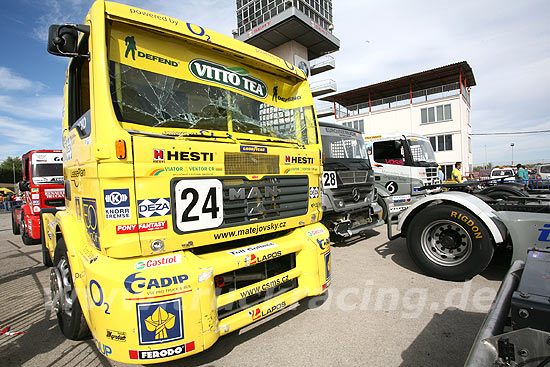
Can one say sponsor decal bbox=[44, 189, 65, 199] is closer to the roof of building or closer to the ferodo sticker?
the ferodo sticker

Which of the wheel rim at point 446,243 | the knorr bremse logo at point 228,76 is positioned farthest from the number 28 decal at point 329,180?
the knorr bremse logo at point 228,76

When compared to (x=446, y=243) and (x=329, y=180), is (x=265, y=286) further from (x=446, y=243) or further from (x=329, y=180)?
(x=329, y=180)

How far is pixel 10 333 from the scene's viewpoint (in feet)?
10.1

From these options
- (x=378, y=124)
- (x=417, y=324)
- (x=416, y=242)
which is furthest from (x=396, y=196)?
(x=378, y=124)

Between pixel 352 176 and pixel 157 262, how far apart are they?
447 cm

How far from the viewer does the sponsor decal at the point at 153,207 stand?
207 cm

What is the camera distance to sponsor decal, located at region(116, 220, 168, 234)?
2.04 metres

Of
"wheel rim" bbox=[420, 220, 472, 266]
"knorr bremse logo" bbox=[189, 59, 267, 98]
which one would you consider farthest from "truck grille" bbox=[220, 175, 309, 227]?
"wheel rim" bbox=[420, 220, 472, 266]

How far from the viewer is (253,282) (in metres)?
2.69

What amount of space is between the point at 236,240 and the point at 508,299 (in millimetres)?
2079

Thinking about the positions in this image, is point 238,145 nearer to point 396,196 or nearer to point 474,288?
point 474,288

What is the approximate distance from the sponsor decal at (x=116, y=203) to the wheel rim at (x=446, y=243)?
12.6 feet

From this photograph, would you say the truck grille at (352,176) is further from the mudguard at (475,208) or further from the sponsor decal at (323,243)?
the sponsor decal at (323,243)

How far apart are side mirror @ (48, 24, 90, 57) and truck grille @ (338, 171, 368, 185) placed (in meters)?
4.42
